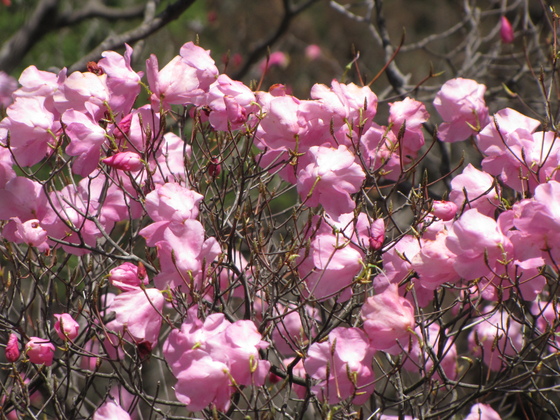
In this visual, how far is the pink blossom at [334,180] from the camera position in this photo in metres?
1.61

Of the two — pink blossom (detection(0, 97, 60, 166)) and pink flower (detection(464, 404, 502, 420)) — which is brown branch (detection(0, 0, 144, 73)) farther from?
pink flower (detection(464, 404, 502, 420))

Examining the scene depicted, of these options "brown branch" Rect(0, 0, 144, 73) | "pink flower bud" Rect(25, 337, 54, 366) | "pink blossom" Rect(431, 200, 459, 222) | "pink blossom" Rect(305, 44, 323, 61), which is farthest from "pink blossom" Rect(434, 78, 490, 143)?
"pink blossom" Rect(305, 44, 323, 61)

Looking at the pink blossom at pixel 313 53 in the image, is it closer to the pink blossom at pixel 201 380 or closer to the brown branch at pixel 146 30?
the brown branch at pixel 146 30

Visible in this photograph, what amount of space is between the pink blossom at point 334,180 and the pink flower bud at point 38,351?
71cm

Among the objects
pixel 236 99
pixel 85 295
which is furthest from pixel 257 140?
pixel 85 295

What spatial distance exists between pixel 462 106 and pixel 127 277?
1057mm

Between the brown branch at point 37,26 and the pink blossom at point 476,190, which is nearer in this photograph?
the pink blossom at point 476,190

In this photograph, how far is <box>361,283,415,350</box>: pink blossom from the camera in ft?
4.96

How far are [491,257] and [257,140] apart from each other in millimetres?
681

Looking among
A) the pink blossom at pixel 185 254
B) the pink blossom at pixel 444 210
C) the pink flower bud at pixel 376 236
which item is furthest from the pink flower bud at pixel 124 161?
the pink blossom at pixel 444 210

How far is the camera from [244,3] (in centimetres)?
912

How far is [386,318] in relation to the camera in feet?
4.96

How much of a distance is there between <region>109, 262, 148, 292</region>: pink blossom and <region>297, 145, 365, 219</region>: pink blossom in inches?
16.7

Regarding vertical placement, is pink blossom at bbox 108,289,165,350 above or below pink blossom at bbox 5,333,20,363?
above
